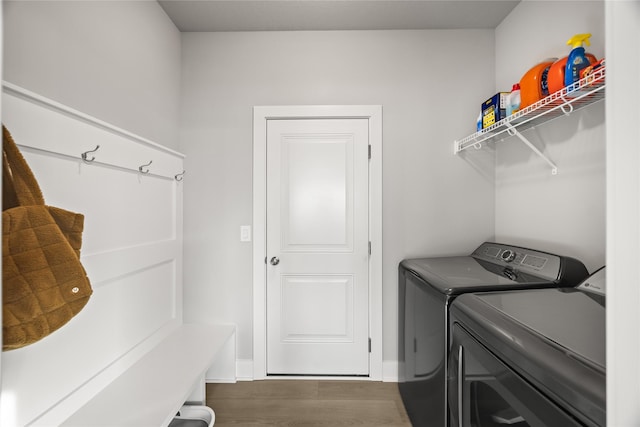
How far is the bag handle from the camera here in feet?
2.97

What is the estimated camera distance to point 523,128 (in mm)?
1904

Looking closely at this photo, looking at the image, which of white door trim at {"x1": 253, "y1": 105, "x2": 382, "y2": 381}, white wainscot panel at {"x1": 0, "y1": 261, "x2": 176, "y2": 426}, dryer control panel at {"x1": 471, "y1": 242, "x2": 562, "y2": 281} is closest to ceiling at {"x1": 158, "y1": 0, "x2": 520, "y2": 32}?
white door trim at {"x1": 253, "y1": 105, "x2": 382, "y2": 381}

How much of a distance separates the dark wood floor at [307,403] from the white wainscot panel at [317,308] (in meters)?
0.31

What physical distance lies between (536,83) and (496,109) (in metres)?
0.29

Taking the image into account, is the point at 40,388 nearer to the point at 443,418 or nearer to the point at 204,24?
the point at 443,418

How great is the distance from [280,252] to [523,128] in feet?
5.60

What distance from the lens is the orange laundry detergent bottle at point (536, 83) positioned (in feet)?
5.02

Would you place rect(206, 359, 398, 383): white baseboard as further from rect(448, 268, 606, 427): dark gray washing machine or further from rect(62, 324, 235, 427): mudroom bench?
rect(448, 268, 606, 427): dark gray washing machine

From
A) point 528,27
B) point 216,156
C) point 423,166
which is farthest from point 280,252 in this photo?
point 528,27

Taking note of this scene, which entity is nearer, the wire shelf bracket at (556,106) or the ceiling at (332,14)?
the wire shelf bracket at (556,106)

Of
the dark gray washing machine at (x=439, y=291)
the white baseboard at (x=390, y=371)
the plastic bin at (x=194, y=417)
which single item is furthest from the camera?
the white baseboard at (x=390, y=371)
